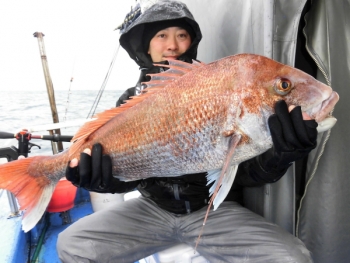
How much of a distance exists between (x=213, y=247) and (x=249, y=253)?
0.27 meters

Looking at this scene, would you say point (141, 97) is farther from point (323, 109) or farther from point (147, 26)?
point (147, 26)

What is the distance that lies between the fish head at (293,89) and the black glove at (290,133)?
0.04 meters

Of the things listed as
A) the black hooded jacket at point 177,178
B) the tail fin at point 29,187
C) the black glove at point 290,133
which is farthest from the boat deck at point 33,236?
the black glove at point 290,133

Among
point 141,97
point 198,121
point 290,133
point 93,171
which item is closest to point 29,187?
point 93,171

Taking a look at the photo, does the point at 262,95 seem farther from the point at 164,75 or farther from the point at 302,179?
the point at 302,179

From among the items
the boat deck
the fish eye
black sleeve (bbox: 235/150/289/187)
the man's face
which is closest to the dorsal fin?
the fish eye

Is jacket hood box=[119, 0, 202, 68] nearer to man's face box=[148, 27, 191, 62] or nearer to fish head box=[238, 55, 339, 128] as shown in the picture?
man's face box=[148, 27, 191, 62]

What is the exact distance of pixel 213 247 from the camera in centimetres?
193

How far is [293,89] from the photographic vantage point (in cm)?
128

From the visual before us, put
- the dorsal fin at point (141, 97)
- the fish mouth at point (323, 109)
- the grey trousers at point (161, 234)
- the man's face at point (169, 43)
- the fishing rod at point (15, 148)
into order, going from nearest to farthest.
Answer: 1. the fish mouth at point (323, 109)
2. the dorsal fin at point (141, 97)
3. the grey trousers at point (161, 234)
4. the man's face at point (169, 43)
5. the fishing rod at point (15, 148)

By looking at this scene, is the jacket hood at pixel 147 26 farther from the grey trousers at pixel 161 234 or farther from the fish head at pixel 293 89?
the grey trousers at pixel 161 234

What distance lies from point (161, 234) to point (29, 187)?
1.00m

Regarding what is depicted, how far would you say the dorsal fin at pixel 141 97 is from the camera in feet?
4.98

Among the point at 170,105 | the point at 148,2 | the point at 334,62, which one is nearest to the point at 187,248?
the point at 170,105
